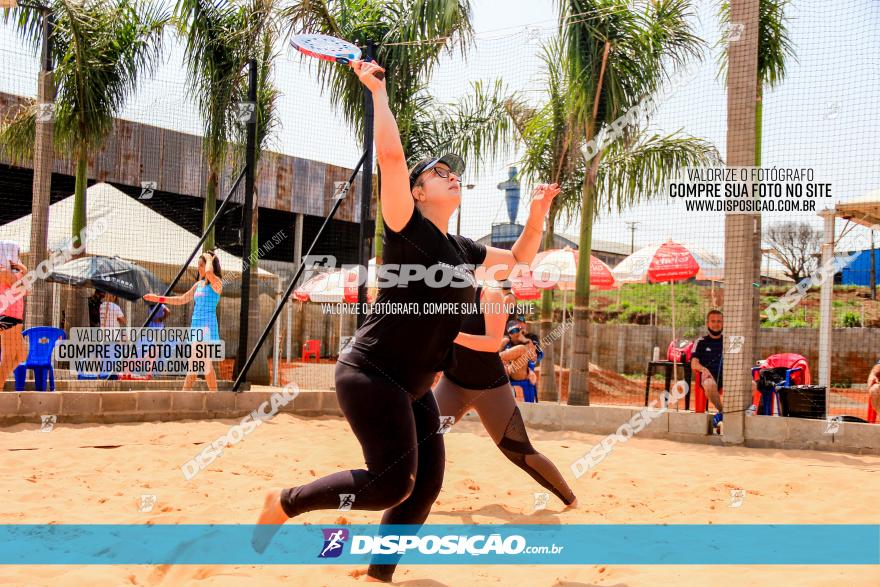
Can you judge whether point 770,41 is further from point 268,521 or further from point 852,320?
point 852,320

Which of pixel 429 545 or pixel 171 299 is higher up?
pixel 171 299

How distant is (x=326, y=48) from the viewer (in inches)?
123

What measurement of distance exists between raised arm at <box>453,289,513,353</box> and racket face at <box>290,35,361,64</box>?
6.01ft

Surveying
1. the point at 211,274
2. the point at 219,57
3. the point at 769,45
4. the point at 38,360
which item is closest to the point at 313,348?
the point at 219,57

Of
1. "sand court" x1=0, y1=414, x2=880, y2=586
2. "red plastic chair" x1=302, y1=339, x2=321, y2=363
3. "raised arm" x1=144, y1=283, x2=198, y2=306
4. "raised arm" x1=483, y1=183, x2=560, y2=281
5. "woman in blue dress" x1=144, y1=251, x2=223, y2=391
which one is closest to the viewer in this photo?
"sand court" x1=0, y1=414, x2=880, y2=586

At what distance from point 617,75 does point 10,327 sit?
7.72 meters

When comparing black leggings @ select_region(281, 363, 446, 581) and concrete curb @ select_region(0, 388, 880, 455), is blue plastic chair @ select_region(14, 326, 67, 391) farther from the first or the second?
black leggings @ select_region(281, 363, 446, 581)

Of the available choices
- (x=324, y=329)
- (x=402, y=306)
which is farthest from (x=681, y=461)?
(x=324, y=329)

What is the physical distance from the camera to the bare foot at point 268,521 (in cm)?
291

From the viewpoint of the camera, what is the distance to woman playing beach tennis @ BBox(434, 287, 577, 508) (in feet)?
14.1

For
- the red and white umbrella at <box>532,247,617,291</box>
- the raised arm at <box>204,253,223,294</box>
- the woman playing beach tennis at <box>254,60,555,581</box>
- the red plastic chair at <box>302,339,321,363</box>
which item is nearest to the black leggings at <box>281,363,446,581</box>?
the woman playing beach tennis at <box>254,60,555,581</box>

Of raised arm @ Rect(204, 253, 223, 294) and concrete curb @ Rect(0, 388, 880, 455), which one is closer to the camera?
concrete curb @ Rect(0, 388, 880, 455)

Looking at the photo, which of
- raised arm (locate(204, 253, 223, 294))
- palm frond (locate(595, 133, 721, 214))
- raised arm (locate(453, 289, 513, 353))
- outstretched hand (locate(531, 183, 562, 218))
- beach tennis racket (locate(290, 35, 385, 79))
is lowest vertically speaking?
raised arm (locate(453, 289, 513, 353))

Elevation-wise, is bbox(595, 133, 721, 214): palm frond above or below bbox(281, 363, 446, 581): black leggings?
above
